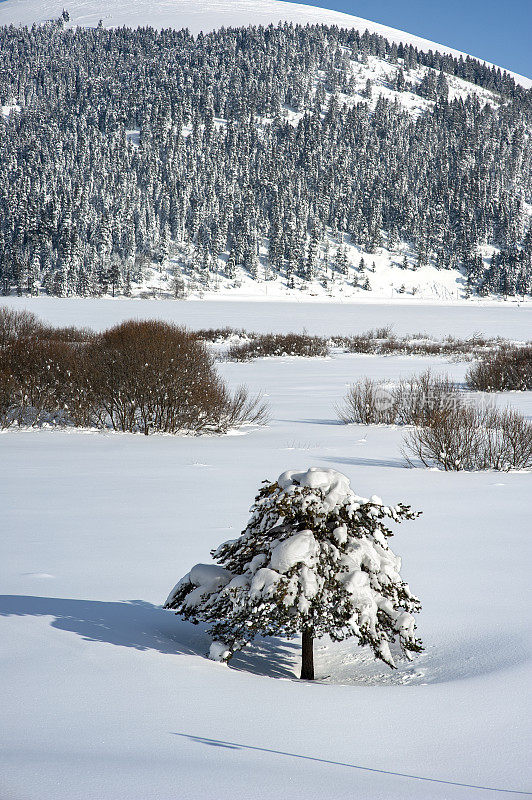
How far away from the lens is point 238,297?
103m

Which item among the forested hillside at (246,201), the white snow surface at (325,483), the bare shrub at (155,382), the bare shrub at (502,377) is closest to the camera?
the white snow surface at (325,483)

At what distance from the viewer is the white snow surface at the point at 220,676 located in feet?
6.50

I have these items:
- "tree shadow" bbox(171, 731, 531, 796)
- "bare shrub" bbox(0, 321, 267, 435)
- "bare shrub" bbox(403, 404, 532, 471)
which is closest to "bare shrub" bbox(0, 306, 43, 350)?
"bare shrub" bbox(0, 321, 267, 435)

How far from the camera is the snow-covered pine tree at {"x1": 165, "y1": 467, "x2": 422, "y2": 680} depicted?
2.84 m

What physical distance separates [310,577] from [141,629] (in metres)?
1.07

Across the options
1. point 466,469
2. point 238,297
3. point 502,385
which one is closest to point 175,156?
point 238,297

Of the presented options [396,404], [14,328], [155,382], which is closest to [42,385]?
[155,382]

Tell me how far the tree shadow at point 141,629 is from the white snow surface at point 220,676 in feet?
0.05

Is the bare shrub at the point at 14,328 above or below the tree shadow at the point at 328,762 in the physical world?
above

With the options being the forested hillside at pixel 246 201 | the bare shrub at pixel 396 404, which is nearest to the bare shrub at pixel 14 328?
the bare shrub at pixel 396 404

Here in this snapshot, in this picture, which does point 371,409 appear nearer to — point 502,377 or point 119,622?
point 502,377

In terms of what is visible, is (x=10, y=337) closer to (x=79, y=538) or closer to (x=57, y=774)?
(x=79, y=538)

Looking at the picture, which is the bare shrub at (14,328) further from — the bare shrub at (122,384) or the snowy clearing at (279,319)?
the snowy clearing at (279,319)

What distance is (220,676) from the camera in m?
2.82
